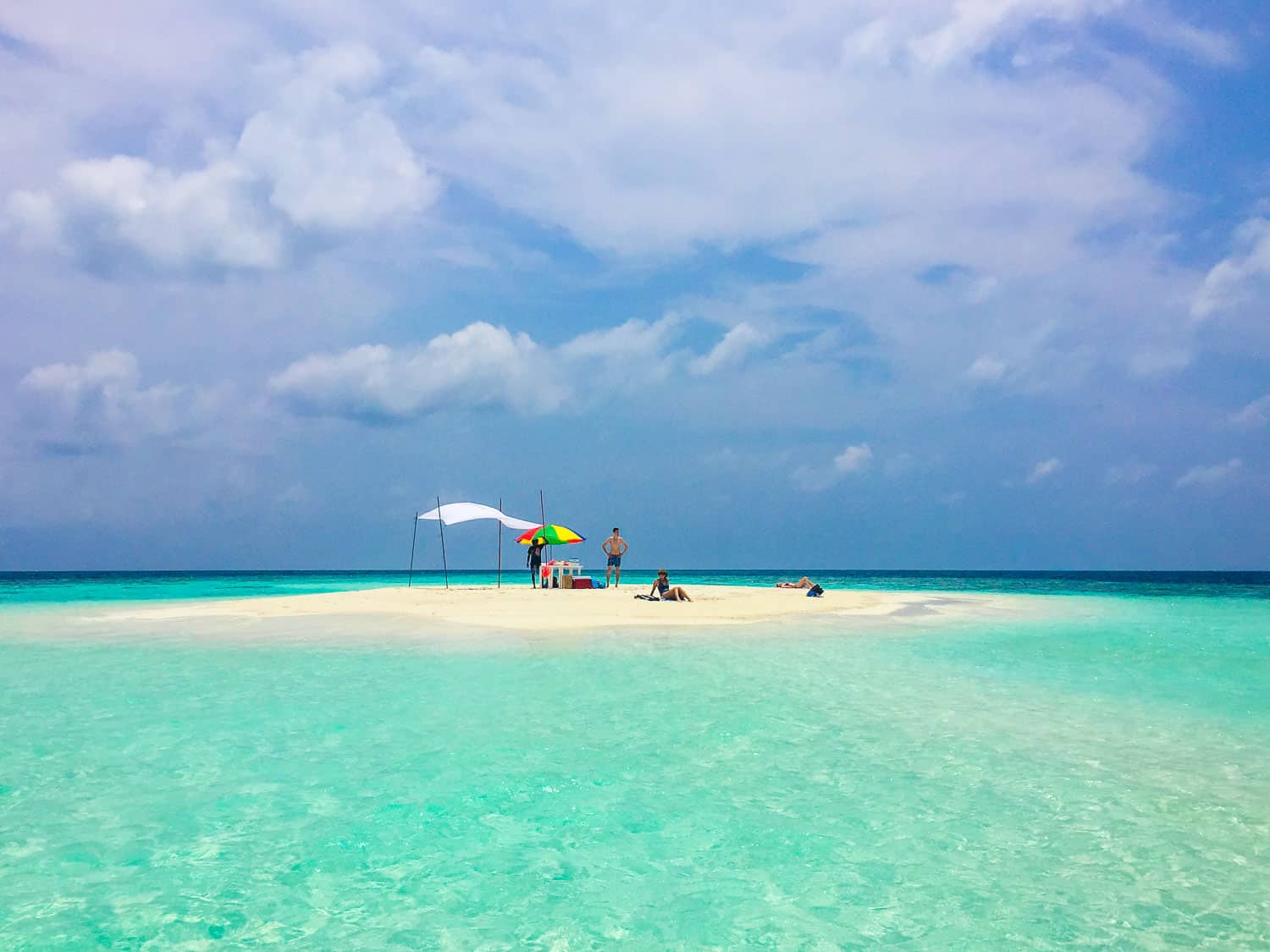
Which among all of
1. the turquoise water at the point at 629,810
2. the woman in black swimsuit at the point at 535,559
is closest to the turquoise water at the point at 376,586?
the woman in black swimsuit at the point at 535,559

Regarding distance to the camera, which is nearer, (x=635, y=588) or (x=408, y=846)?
(x=408, y=846)

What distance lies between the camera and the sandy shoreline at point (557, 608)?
893 inches

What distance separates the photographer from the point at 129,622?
80.3ft

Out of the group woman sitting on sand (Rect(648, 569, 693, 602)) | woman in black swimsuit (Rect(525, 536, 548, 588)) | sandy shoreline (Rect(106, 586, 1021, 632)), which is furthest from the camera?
woman in black swimsuit (Rect(525, 536, 548, 588))

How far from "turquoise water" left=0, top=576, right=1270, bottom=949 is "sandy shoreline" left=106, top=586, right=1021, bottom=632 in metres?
8.42

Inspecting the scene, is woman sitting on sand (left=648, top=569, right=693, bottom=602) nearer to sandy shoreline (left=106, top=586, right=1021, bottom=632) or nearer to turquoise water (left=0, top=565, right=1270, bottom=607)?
sandy shoreline (left=106, top=586, right=1021, bottom=632)

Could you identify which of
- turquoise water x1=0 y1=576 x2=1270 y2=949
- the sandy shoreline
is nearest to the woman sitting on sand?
the sandy shoreline

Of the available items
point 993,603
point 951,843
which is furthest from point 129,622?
point 993,603

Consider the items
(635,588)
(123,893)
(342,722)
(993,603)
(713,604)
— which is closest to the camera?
(123,893)

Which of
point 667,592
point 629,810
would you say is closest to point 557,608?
point 667,592

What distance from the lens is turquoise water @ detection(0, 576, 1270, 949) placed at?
5082 millimetres

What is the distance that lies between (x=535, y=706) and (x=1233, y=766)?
7830 mm

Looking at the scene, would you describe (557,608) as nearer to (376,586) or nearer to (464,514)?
(464,514)

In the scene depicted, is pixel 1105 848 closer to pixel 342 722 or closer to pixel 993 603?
pixel 342 722
